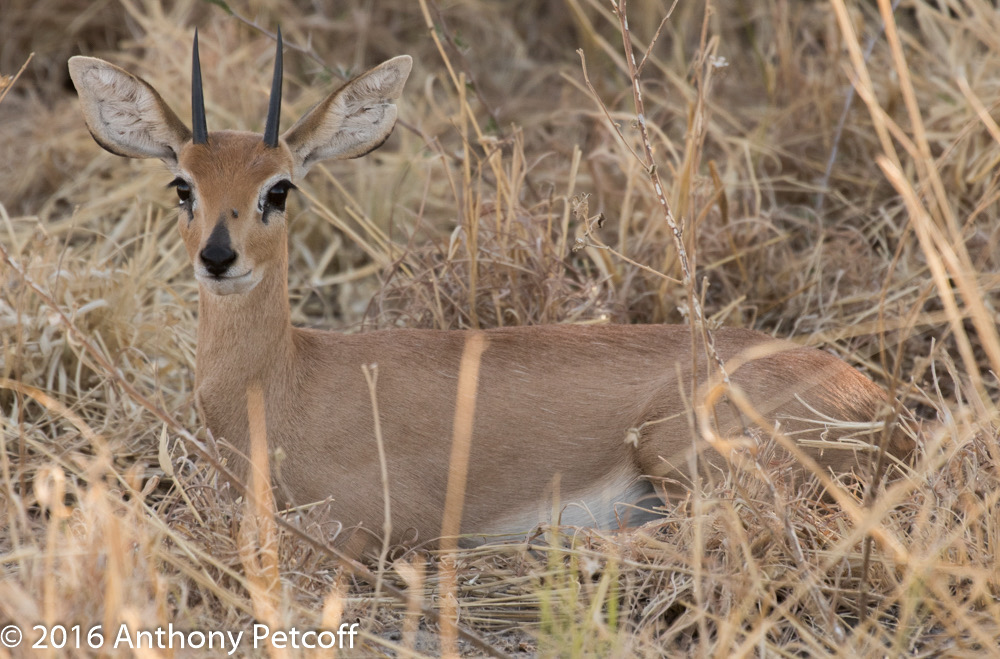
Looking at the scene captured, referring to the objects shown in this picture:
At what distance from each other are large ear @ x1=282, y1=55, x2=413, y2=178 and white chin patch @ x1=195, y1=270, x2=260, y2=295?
0.58 meters

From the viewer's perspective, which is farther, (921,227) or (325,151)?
(325,151)

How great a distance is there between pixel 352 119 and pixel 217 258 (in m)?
0.99

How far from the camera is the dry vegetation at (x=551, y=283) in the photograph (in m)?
2.99

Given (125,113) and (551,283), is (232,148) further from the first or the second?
(551,283)

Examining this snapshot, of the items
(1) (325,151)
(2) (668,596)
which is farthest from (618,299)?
(2) (668,596)

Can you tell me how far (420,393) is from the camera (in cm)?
409

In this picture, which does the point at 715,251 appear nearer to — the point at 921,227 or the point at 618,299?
the point at 618,299

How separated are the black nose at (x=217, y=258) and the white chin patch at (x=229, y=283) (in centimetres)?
4

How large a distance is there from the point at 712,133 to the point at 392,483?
337 cm

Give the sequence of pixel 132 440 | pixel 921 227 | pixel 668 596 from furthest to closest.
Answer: pixel 132 440
pixel 668 596
pixel 921 227

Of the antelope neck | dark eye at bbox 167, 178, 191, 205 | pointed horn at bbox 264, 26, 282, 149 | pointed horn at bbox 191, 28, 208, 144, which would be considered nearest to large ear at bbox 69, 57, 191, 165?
pointed horn at bbox 191, 28, 208, 144

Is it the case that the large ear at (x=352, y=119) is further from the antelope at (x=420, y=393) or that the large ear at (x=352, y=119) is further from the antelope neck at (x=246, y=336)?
the antelope neck at (x=246, y=336)

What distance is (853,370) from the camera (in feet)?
13.8

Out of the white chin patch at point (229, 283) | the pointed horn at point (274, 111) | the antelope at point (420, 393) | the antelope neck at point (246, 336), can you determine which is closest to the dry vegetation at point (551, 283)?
the antelope at point (420, 393)
